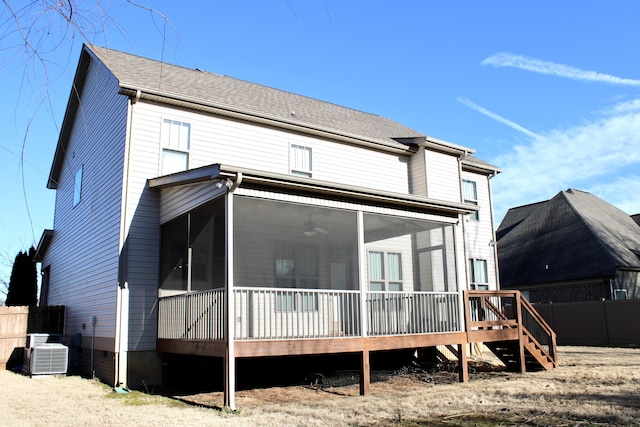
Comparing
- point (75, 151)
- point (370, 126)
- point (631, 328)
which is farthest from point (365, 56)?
point (631, 328)

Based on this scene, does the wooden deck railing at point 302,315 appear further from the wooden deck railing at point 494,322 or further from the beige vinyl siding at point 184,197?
the wooden deck railing at point 494,322

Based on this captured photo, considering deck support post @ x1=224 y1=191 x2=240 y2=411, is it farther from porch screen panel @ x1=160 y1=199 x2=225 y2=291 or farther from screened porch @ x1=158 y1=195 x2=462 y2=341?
porch screen panel @ x1=160 y1=199 x2=225 y2=291

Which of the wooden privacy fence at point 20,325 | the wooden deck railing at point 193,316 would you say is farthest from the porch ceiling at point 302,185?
the wooden privacy fence at point 20,325

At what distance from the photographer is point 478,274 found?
18.0 m

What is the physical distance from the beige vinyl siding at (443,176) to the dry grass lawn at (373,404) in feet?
19.9

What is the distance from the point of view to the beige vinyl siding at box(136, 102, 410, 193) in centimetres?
A: 1306

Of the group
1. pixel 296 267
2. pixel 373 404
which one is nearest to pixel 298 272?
pixel 296 267

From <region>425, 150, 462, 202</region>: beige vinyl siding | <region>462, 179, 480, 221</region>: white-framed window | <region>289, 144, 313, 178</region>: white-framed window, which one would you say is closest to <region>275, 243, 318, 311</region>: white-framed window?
<region>289, 144, 313, 178</region>: white-framed window

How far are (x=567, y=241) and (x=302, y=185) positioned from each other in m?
22.5

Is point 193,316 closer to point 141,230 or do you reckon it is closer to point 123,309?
point 123,309

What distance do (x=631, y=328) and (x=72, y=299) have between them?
788 inches

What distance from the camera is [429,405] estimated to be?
29.1ft

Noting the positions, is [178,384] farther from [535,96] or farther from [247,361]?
[535,96]

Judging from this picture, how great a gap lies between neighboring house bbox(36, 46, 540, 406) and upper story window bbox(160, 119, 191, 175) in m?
0.03
